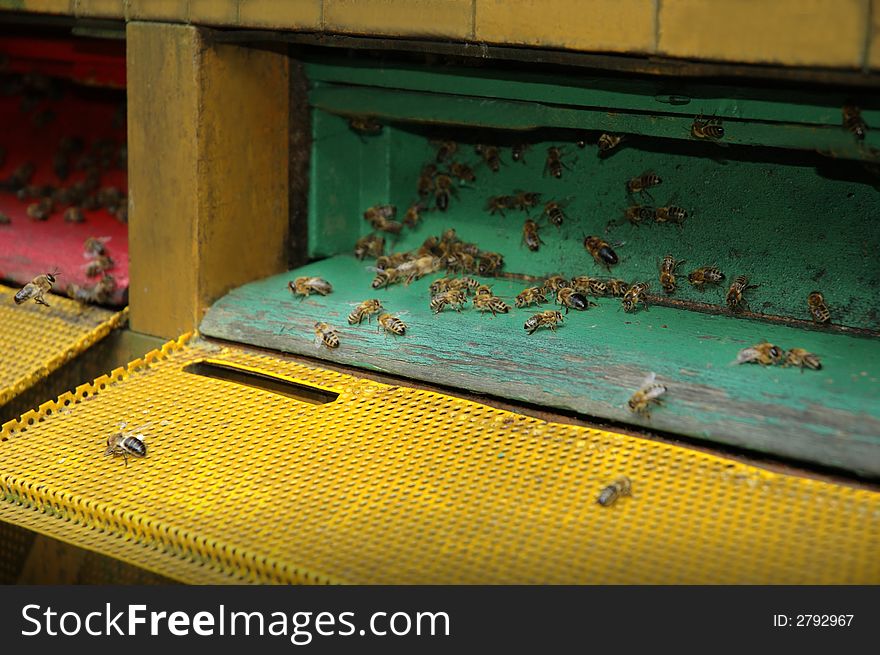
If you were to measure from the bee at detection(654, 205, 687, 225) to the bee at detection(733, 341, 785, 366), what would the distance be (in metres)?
0.85

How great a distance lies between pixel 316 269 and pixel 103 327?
0.89 m

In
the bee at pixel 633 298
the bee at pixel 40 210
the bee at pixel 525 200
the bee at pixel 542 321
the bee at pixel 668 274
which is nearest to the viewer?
the bee at pixel 542 321

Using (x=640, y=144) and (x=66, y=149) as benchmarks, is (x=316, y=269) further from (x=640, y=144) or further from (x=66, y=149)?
(x=66, y=149)

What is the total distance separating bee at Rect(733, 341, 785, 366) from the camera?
3.57 meters

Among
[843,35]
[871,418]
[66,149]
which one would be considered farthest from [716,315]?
[66,149]

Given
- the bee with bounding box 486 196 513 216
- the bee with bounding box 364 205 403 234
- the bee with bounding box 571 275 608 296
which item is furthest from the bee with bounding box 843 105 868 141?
the bee with bounding box 364 205 403 234

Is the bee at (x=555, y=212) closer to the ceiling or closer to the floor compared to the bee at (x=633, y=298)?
closer to the ceiling

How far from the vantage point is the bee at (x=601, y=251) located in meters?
4.47

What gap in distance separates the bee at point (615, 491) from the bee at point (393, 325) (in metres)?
1.10

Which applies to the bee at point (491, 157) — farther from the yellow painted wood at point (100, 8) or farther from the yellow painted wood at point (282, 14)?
the yellow painted wood at point (100, 8)

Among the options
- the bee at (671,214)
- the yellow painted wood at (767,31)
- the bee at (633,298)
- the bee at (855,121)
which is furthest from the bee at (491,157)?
the bee at (855,121)

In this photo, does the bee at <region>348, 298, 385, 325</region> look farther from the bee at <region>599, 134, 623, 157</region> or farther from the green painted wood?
the bee at <region>599, 134, 623, 157</region>

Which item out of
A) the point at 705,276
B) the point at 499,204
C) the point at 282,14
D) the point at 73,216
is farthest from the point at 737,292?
the point at 73,216

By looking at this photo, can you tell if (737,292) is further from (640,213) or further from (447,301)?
(447,301)
